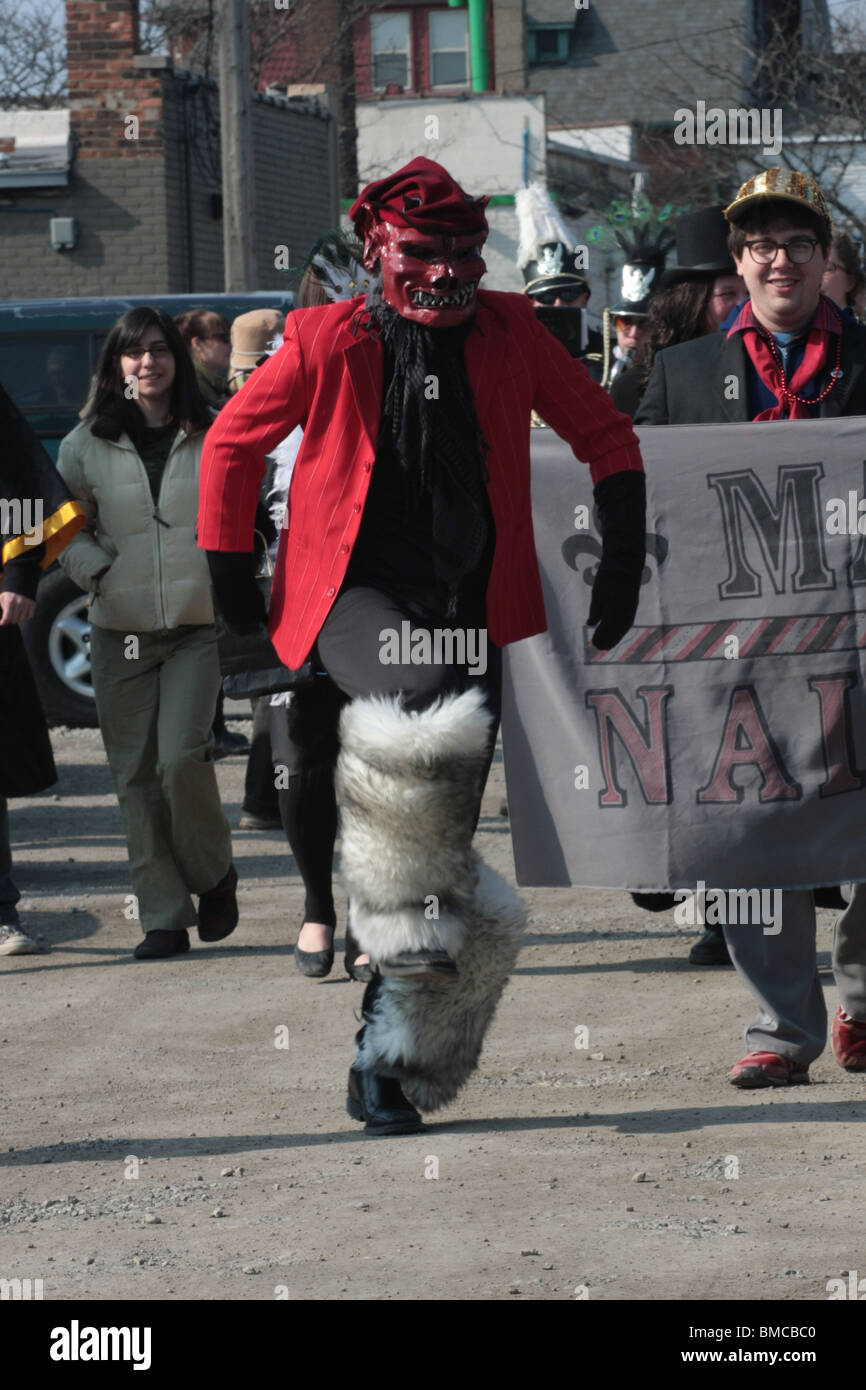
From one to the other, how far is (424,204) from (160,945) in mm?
3259

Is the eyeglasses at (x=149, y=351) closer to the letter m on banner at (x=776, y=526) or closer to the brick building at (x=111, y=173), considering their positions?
the letter m on banner at (x=776, y=526)

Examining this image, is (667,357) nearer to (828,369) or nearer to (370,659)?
(828,369)

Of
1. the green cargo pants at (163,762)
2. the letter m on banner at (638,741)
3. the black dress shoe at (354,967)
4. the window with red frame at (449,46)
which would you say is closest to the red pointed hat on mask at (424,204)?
the letter m on banner at (638,741)

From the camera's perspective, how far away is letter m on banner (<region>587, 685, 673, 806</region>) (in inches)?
237

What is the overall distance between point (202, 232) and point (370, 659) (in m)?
19.6

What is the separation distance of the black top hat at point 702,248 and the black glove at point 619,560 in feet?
6.48

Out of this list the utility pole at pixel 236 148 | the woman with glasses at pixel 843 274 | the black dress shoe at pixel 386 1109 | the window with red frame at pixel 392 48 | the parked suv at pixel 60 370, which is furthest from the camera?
the window with red frame at pixel 392 48

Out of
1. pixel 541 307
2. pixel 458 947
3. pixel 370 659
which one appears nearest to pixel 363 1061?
pixel 458 947

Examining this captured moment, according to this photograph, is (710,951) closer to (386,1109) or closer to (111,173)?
(386,1109)

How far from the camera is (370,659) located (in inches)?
192

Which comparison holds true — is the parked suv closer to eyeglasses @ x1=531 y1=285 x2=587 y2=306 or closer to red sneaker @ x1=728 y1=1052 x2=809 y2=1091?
eyeglasses @ x1=531 y1=285 x2=587 y2=306

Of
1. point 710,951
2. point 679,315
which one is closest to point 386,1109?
point 710,951

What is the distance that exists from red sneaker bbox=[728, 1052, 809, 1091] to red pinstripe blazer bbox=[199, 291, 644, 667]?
1211 millimetres

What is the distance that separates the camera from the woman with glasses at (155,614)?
7.37 metres
